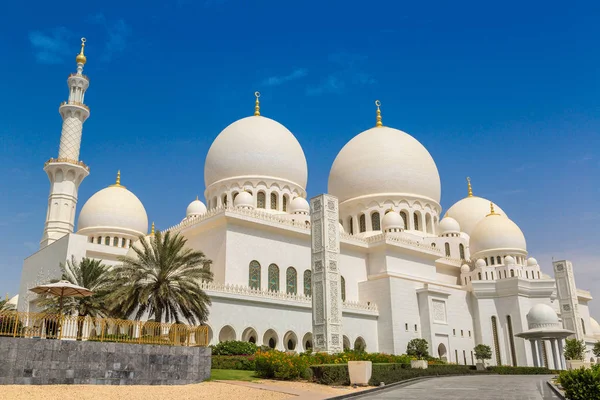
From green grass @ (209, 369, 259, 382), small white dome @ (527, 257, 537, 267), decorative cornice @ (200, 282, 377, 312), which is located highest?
small white dome @ (527, 257, 537, 267)

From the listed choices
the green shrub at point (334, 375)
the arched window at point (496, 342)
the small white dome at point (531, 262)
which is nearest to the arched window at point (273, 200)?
the arched window at point (496, 342)

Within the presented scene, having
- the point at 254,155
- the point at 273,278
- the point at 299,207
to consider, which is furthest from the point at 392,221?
the point at 273,278

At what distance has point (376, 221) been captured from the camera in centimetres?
4222

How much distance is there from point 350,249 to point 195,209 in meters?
11.1

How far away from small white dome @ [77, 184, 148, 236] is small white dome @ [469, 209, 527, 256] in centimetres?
2590

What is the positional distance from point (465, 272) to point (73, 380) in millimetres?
32993

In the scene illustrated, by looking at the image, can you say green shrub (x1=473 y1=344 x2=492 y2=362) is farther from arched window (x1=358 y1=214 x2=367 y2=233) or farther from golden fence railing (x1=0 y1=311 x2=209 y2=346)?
golden fence railing (x1=0 y1=311 x2=209 y2=346)

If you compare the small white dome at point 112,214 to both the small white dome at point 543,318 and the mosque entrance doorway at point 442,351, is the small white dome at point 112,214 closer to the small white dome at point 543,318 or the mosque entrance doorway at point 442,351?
the mosque entrance doorway at point 442,351

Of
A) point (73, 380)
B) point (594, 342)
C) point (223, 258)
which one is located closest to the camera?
point (73, 380)

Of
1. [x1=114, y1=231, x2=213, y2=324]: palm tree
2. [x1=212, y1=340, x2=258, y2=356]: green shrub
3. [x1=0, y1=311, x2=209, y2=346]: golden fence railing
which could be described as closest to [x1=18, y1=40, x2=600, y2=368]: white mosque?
[x1=212, y1=340, x2=258, y2=356]: green shrub

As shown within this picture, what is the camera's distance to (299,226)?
111ft

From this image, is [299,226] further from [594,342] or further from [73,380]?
[594,342]

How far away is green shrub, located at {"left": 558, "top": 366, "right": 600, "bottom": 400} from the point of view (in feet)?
36.6

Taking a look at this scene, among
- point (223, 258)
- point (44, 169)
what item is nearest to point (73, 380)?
point (223, 258)
